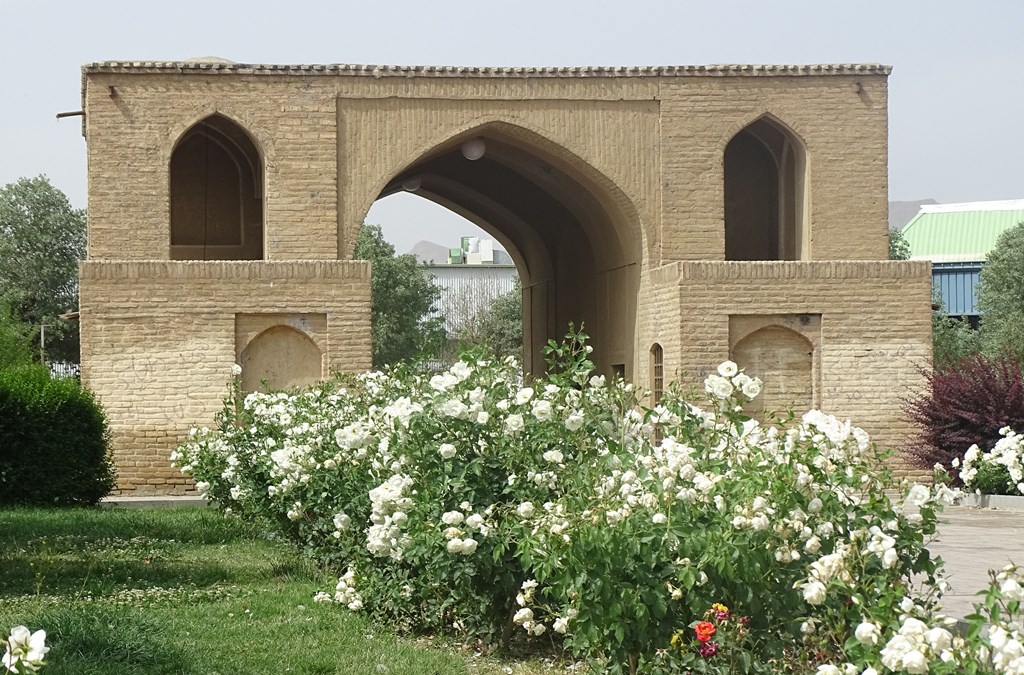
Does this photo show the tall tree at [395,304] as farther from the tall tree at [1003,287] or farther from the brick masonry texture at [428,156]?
the brick masonry texture at [428,156]

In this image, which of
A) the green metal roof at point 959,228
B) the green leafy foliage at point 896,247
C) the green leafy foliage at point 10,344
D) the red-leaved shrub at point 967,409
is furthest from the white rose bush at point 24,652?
the green metal roof at point 959,228

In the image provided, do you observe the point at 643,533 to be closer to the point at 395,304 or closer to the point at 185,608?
the point at 185,608

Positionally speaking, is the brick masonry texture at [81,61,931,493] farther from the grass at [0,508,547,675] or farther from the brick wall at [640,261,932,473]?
the grass at [0,508,547,675]

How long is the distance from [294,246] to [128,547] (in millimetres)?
8160

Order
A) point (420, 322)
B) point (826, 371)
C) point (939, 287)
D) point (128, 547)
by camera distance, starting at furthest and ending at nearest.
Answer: point (939, 287) → point (420, 322) → point (826, 371) → point (128, 547)

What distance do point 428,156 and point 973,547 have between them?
10.8m

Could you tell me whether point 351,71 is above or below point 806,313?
above

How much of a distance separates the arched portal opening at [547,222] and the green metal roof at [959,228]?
137 ft

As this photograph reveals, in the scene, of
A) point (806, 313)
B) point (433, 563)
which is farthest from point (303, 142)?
point (433, 563)

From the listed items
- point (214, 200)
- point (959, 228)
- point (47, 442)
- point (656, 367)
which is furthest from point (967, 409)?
point (959, 228)

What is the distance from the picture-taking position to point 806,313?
18.9m

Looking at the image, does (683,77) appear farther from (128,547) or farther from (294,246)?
(128,547)

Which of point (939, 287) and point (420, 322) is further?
point (939, 287)

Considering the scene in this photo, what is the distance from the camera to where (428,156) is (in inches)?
803
